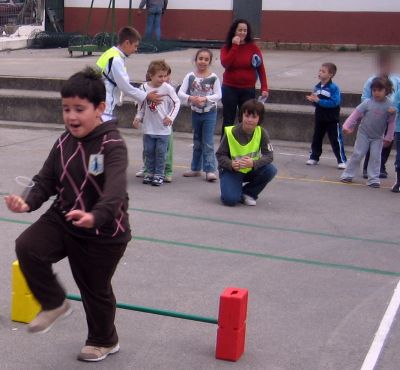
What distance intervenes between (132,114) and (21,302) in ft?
27.7

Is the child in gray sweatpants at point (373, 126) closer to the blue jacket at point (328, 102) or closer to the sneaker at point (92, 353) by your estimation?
the blue jacket at point (328, 102)

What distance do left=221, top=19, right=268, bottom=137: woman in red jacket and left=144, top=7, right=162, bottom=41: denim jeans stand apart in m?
12.0

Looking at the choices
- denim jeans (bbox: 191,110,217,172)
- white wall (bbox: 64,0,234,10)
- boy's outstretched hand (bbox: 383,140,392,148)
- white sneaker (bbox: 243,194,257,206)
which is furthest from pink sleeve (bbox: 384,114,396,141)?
white wall (bbox: 64,0,234,10)

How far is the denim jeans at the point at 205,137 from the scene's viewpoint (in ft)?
31.9

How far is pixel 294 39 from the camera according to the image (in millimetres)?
22312

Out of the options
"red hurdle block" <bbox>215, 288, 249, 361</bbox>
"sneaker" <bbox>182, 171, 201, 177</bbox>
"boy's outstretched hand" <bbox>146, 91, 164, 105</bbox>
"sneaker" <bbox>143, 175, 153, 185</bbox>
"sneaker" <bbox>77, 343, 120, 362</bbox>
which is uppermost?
"boy's outstretched hand" <bbox>146, 91, 164, 105</bbox>

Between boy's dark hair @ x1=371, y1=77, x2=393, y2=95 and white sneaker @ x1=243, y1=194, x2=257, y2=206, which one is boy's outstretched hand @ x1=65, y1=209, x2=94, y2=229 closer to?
white sneaker @ x1=243, y1=194, x2=257, y2=206

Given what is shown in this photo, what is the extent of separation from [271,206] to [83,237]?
4653 mm

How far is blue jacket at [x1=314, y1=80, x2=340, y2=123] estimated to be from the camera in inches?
424

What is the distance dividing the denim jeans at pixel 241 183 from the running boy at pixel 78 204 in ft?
13.8

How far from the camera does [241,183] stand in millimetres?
8719

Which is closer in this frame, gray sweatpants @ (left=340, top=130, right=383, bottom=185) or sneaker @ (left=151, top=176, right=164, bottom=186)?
sneaker @ (left=151, top=176, right=164, bottom=186)

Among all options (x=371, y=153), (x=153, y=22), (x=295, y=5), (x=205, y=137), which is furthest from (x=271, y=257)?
(x=153, y=22)

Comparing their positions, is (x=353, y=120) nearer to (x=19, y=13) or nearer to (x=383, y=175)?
(x=383, y=175)
